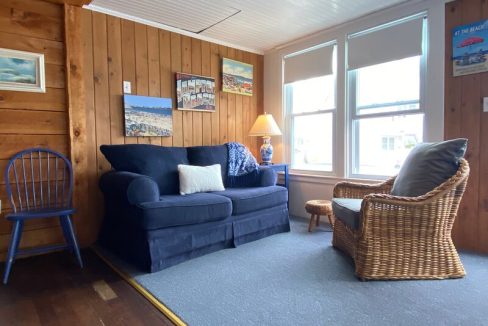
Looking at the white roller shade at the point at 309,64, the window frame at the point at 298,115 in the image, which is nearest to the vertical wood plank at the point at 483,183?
the window frame at the point at 298,115

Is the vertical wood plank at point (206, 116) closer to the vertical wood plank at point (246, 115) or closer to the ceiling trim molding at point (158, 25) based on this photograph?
the ceiling trim molding at point (158, 25)

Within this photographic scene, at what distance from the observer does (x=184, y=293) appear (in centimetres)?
183

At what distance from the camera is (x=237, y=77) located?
390 centimetres

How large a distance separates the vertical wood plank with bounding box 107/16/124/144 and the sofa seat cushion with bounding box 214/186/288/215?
3.82ft

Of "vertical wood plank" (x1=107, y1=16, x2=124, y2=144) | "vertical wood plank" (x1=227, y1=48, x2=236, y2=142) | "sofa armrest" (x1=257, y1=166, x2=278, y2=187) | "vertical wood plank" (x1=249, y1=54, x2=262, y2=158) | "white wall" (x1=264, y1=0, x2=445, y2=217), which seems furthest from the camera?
"vertical wood plank" (x1=249, y1=54, x2=262, y2=158)

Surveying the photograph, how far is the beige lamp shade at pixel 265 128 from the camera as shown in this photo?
3.71m

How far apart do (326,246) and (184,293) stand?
1354 mm

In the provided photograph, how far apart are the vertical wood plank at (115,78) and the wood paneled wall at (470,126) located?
294cm

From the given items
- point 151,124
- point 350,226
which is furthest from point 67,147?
point 350,226

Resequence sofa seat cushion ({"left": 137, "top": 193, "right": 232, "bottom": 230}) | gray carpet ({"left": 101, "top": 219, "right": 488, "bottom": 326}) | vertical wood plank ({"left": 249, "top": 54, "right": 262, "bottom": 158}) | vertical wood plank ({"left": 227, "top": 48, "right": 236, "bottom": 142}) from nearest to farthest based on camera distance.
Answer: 1. gray carpet ({"left": 101, "top": 219, "right": 488, "bottom": 326})
2. sofa seat cushion ({"left": 137, "top": 193, "right": 232, "bottom": 230})
3. vertical wood plank ({"left": 227, "top": 48, "right": 236, "bottom": 142})
4. vertical wood plank ({"left": 249, "top": 54, "right": 262, "bottom": 158})

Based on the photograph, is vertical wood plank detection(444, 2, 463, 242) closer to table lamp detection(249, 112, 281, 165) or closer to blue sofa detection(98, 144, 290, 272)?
blue sofa detection(98, 144, 290, 272)

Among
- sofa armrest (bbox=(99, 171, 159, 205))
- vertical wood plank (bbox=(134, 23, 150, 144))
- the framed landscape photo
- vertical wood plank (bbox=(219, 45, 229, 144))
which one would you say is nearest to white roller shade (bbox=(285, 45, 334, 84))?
vertical wood plank (bbox=(219, 45, 229, 144))

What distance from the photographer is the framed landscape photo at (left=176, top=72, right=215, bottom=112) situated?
10.9 feet

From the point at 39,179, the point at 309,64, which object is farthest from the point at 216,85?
the point at 39,179
